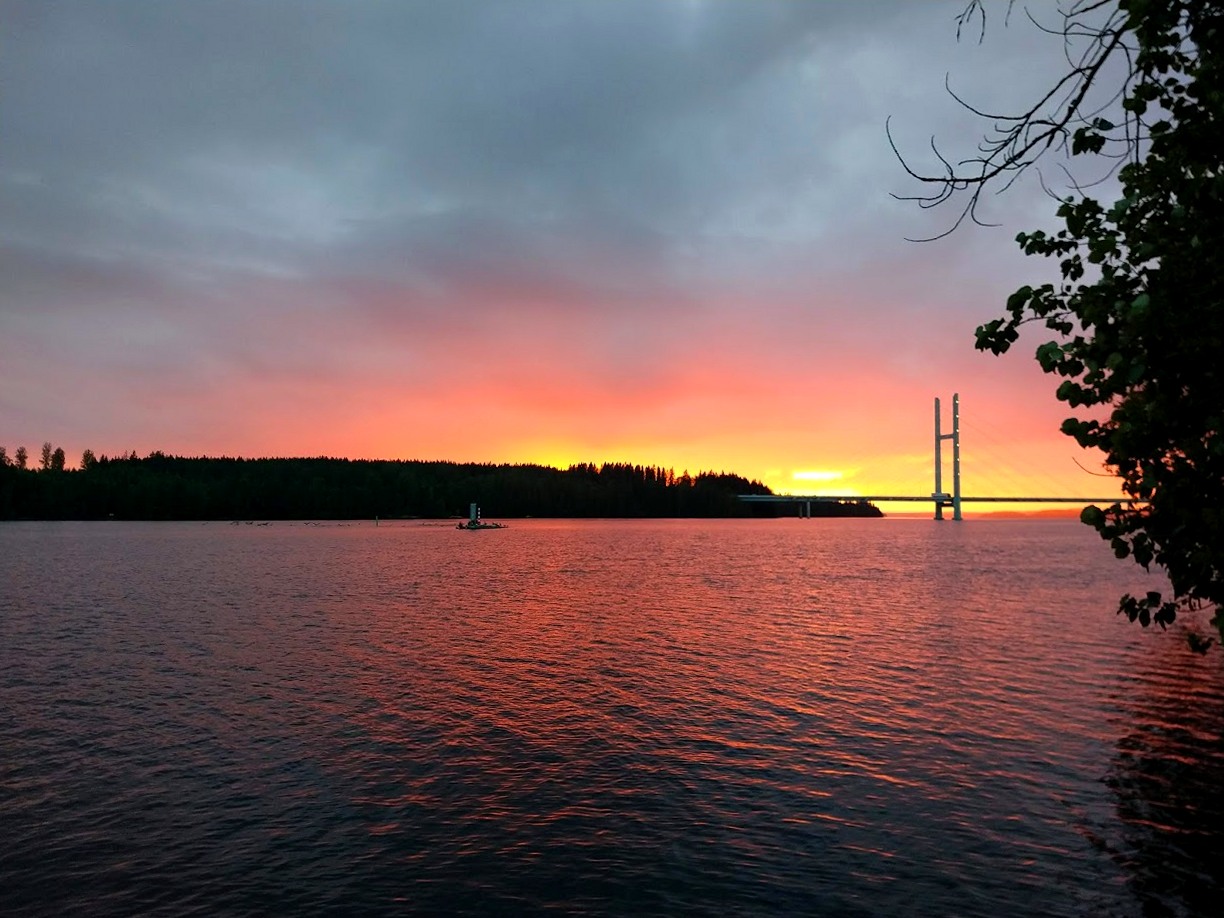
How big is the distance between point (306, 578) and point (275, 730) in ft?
166

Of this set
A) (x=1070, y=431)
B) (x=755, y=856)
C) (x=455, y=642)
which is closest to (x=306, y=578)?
(x=455, y=642)

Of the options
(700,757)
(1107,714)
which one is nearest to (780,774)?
(700,757)

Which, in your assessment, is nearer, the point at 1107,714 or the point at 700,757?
the point at 700,757

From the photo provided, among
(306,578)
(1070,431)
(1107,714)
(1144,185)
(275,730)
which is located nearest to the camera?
(1144,185)

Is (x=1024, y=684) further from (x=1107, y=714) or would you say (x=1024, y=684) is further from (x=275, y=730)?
(x=275, y=730)

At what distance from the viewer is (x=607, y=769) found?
58.2 feet

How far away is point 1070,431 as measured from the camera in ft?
25.6

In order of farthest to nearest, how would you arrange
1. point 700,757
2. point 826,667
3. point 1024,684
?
point 826,667
point 1024,684
point 700,757

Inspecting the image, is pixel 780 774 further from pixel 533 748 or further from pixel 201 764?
pixel 201 764

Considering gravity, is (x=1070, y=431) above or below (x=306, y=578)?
above

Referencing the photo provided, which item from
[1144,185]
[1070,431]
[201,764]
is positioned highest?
[1144,185]

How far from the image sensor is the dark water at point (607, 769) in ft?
39.8

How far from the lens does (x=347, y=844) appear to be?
13.6 m

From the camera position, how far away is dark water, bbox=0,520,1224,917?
1214 centimetres
